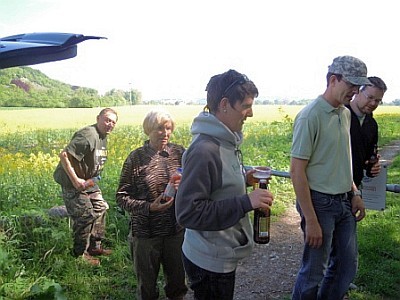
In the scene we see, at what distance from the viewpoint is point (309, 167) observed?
2.56 metres

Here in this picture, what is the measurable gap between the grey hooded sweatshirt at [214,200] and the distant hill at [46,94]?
7.79ft

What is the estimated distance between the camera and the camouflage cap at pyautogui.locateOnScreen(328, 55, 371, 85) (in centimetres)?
246

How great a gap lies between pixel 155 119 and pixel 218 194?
110 centimetres

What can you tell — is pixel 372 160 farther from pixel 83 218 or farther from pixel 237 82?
pixel 83 218

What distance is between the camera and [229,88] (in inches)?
76.2

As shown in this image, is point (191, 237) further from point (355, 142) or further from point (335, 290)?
point (355, 142)

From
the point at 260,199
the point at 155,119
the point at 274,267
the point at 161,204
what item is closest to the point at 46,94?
the point at 155,119

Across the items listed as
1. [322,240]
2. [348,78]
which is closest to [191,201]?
[322,240]

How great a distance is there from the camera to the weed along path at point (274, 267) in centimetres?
382

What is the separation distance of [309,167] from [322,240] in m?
0.44


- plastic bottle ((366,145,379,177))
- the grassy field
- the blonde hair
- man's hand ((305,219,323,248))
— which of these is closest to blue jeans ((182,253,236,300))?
man's hand ((305,219,323,248))

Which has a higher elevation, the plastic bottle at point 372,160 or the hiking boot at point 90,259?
the plastic bottle at point 372,160

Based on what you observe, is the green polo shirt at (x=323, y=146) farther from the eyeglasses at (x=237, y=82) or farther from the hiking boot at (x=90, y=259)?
the hiking boot at (x=90, y=259)

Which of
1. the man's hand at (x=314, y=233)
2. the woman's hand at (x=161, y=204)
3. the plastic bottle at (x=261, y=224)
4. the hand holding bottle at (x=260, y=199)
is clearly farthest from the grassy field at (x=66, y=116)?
the hand holding bottle at (x=260, y=199)
